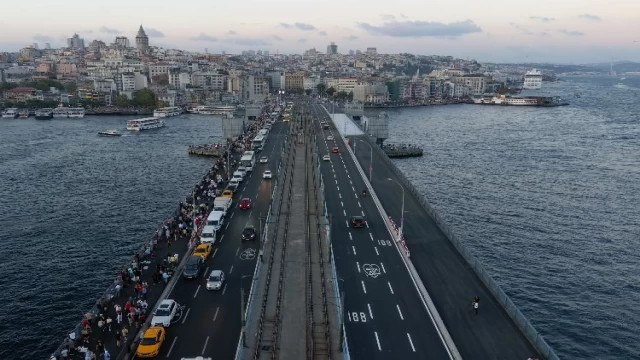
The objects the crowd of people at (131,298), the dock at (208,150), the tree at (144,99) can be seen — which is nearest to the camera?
the crowd of people at (131,298)

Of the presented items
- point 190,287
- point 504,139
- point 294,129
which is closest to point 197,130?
point 294,129

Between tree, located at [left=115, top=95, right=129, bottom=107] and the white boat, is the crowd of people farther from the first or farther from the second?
tree, located at [left=115, top=95, right=129, bottom=107]

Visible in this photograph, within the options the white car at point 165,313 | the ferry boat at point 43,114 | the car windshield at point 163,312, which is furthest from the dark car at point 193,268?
the ferry boat at point 43,114

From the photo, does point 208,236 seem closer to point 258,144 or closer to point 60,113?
point 258,144

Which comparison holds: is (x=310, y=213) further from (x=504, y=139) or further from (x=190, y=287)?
(x=504, y=139)

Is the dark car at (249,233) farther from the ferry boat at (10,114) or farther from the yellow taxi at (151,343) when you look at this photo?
the ferry boat at (10,114)

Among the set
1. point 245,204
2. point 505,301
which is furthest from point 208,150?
point 505,301

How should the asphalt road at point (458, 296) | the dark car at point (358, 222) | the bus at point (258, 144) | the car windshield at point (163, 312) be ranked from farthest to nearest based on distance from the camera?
the bus at point (258, 144) → the dark car at point (358, 222) → the car windshield at point (163, 312) → the asphalt road at point (458, 296)
